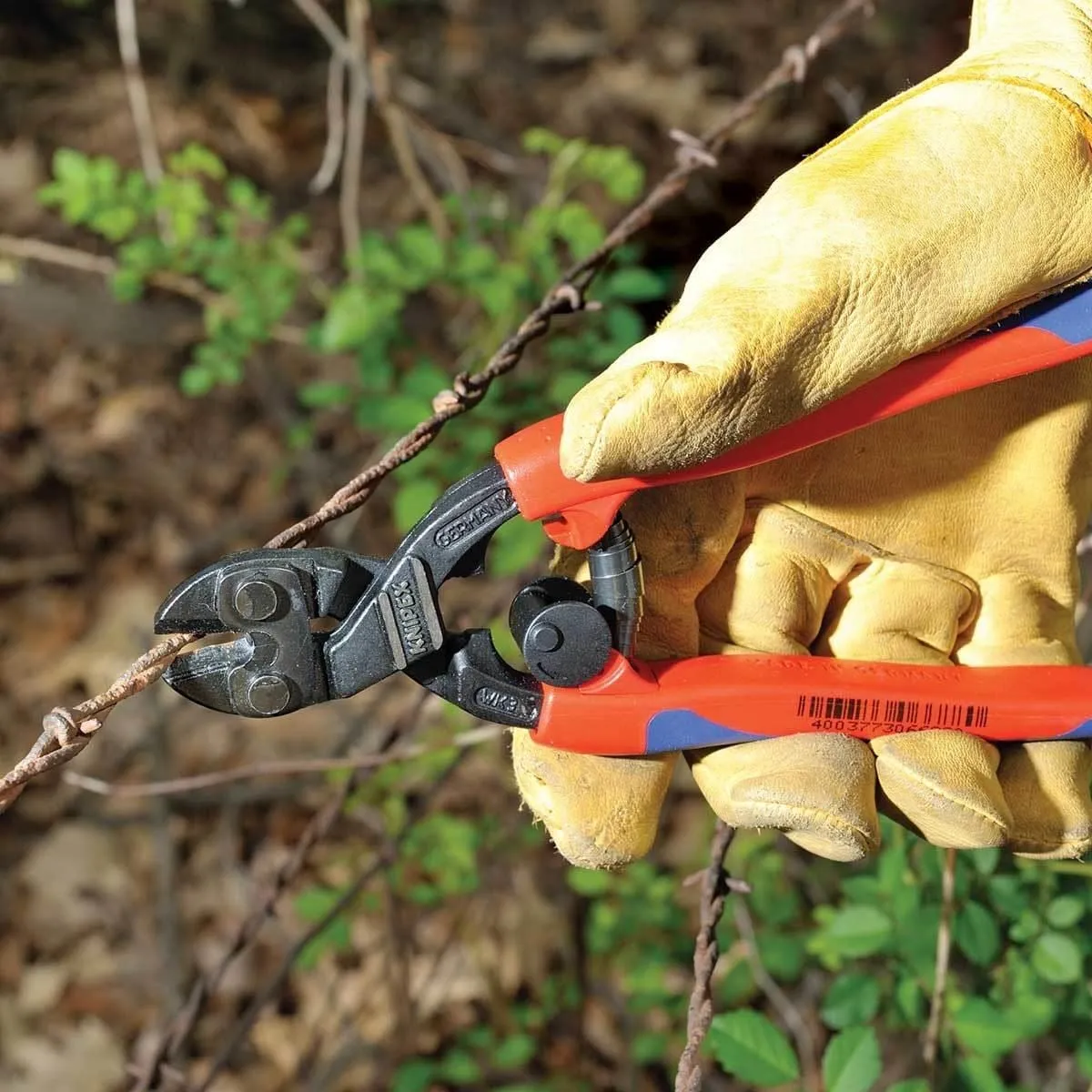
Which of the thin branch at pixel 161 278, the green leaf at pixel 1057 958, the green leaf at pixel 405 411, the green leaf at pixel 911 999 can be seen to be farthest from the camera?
the thin branch at pixel 161 278

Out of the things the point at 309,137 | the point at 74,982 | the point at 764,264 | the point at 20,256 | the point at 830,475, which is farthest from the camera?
the point at 309,137

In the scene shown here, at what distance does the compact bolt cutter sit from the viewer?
0.90 metres

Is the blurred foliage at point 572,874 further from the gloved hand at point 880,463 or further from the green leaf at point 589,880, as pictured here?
the gloved hand at point 880,463

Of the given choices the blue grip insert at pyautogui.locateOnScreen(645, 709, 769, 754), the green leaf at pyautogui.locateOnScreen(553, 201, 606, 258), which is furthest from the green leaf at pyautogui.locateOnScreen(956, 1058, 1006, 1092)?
the green leaf at pyautogui.locateOnScreen(553, 201, 606, 258)

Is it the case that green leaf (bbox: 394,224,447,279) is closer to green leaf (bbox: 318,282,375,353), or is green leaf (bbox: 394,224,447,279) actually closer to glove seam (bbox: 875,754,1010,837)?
green leaf (bbox: 318,282,375,353)

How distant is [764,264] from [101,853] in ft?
8.29

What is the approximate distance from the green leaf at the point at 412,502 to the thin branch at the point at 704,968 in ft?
2.93

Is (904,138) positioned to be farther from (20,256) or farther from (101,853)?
(20,256)

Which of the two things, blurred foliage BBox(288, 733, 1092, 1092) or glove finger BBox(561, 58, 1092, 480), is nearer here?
glove finger BBox(561, 58, 1092, 480)

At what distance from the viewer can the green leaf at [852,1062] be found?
1.19m

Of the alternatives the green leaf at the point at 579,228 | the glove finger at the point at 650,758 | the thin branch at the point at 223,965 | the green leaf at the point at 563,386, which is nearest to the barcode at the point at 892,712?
the glove finger at the point at 650,758

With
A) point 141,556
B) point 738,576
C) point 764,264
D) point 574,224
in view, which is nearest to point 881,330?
→ point 764,264

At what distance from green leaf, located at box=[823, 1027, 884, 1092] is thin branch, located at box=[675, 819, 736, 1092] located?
0.20 meters

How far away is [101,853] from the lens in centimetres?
285
